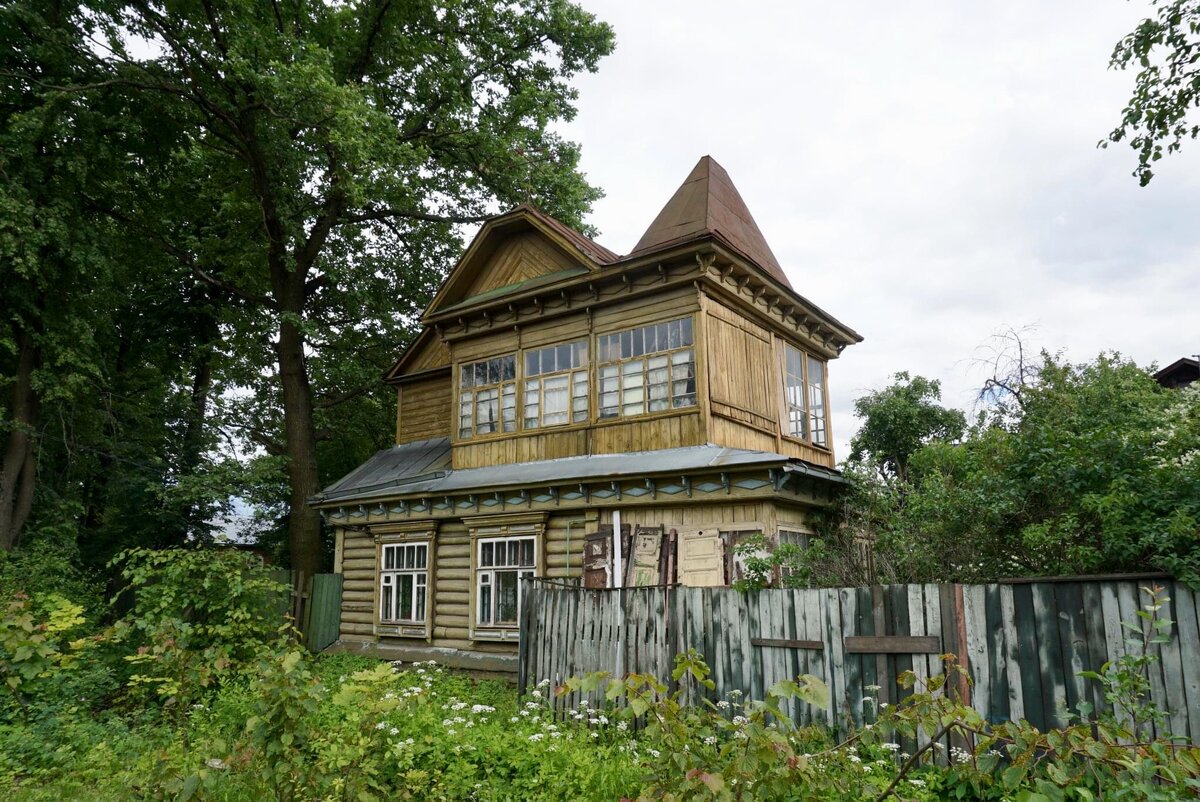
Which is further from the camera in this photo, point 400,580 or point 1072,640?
point 400,580

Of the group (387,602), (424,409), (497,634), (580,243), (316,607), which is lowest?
(497,634)

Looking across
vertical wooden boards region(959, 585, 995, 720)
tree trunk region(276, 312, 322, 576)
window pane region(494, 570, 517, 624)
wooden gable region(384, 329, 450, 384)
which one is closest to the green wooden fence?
tree trunk region(276, 312, 322, 576)

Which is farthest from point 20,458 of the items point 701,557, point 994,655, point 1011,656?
point 1011,656

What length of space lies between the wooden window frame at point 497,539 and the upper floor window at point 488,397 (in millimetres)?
2035

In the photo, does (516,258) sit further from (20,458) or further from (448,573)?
(20,458)

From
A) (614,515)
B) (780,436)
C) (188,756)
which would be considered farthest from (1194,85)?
(188,756)

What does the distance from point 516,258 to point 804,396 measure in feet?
22.4

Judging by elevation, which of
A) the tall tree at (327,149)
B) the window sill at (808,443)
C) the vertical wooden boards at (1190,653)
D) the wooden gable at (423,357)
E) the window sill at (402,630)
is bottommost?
the window sill at (402,630)

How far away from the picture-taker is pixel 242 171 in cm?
2133

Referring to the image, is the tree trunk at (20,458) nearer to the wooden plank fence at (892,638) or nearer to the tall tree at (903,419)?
the wooden plank fence at (892,638)

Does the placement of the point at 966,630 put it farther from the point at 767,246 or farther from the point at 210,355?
the point at 210,355

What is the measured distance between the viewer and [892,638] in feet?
23.0

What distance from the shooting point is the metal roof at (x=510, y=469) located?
462 inches

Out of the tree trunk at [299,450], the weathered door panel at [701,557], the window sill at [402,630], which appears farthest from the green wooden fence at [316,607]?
the weathered door panel at [701,557]
